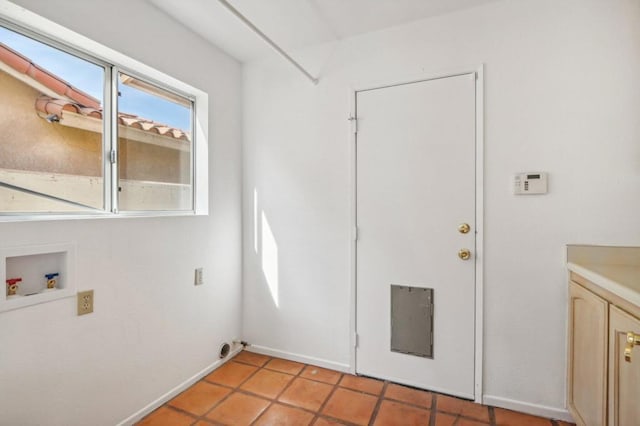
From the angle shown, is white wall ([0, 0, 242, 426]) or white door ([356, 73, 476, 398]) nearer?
white wall ([0, 0, 242, 426])

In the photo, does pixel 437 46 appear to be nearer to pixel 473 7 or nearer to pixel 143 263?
pixel 473 7

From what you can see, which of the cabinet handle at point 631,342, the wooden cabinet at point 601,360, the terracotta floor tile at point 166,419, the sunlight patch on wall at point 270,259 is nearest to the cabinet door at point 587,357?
the wooden cabinet at point 601,360

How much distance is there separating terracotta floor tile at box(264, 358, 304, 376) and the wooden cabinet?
5.51 ft

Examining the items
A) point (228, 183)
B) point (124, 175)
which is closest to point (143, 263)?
point (124, 175)

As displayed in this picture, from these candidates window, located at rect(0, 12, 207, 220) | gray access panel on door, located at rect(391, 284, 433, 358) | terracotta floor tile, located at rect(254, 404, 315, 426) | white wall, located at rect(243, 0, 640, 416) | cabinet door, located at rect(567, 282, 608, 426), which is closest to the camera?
cabinet door, located at rect(567, 282, 608, 426)

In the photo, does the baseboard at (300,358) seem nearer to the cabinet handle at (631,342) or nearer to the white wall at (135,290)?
the white wall at (135,290)

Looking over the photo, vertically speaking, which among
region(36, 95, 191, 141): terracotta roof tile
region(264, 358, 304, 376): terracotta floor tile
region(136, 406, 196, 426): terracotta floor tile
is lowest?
region(136, 406, 196, 426): terracotta floor tile

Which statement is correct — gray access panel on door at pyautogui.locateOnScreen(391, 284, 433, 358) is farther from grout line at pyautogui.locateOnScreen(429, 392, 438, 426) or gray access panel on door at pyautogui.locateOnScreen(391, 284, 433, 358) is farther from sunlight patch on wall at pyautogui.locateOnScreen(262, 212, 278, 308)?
sunlight patch on wall at pyautogui.locateOnScreen(262, 212, 278, 308)

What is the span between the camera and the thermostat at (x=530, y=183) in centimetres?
178

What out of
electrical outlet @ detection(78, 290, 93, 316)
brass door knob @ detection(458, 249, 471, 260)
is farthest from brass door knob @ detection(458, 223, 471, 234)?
electrical outlet @ detection(78, 290, 93, 316)

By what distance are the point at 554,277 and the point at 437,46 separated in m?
1.59

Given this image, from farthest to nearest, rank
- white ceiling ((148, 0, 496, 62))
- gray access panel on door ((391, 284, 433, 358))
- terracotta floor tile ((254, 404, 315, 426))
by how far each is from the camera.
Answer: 1. gray access panel on door ((391, 284, 433, 358))
2. white ceiling ((148, 0, 496, 62))
3. terracotta floor tile ((254, 404, 315, 426))

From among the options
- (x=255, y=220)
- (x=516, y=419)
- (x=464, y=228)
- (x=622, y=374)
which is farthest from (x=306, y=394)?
(x=622, y=374)

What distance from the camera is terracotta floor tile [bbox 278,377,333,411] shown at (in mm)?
1944
